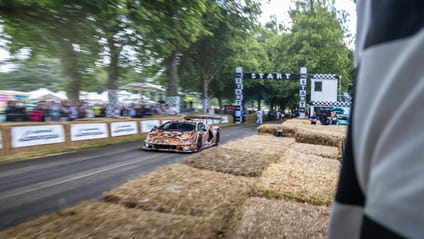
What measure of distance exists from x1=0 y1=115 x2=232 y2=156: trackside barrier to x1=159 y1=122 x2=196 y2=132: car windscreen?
3.46 metres

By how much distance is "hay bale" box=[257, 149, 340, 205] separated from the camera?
4105mm

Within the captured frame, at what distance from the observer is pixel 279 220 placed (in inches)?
129

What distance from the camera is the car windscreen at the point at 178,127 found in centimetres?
1562

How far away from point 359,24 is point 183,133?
46.8ft

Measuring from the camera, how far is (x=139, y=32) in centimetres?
559

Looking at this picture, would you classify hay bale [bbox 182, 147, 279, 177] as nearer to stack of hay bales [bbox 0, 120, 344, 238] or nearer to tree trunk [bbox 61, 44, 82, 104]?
stack of hay bales [bbox 0, 120, 344, 238]

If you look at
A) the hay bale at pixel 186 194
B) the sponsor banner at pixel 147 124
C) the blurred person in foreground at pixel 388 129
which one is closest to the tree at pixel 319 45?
the sponsor banner at pixel 147 124

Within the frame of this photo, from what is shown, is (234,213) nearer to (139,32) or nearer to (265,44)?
(139,32)

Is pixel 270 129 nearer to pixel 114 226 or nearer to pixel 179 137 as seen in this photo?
pixel 179 137

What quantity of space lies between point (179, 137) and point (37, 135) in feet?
17.0

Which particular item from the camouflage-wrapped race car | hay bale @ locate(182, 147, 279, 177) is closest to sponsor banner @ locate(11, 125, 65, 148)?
the camouflage-wrapped race car

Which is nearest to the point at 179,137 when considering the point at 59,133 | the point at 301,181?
the point at 59,133

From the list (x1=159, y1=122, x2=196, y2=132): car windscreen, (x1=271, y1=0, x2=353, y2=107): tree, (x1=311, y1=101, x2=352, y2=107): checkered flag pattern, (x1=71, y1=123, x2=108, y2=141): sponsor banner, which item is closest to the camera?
(x1=159, y1=122, x2=196, y2=132): car windscreen

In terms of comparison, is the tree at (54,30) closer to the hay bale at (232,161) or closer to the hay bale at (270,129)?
the hay bale at (232,161)
